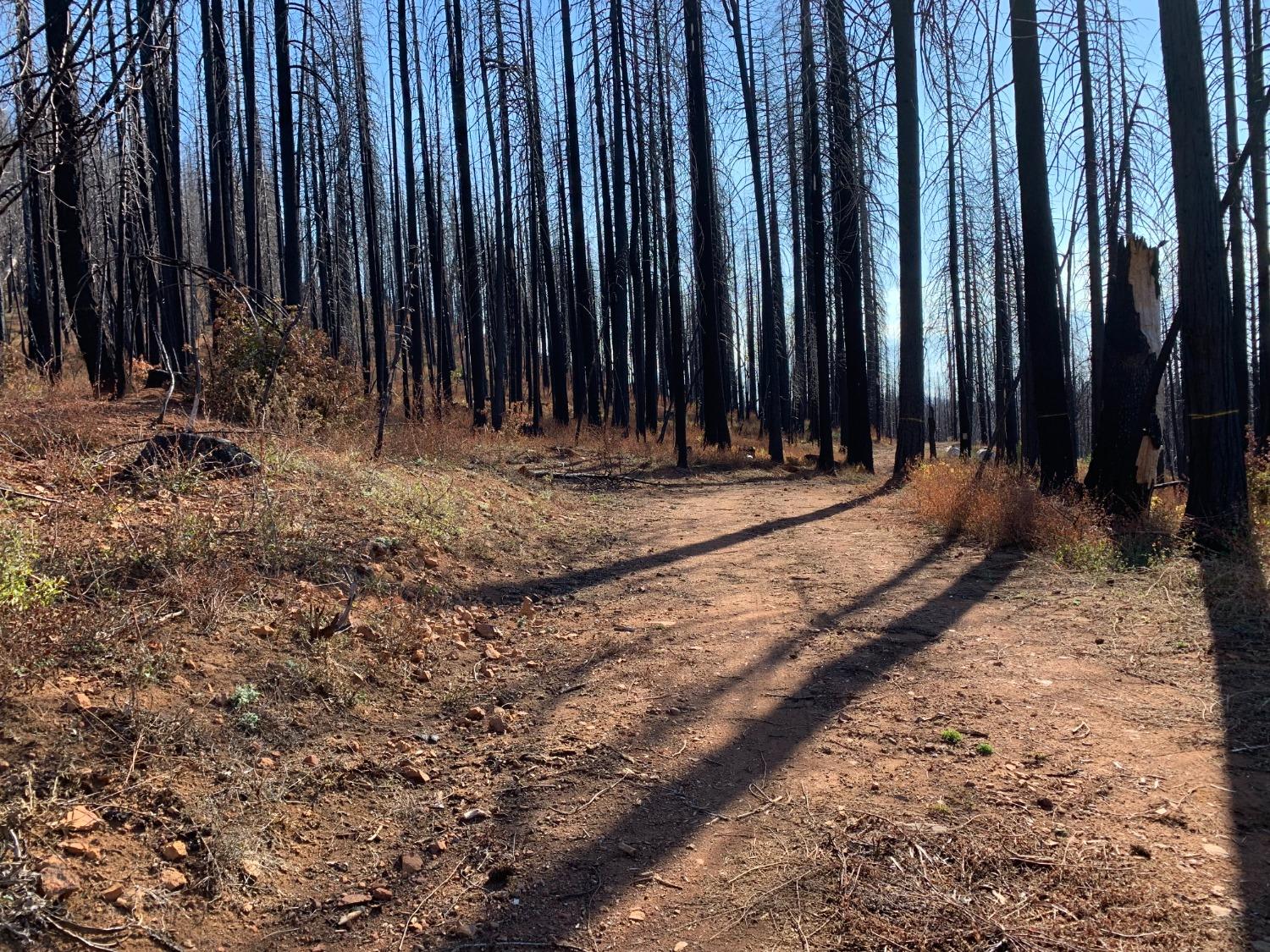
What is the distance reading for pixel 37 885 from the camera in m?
2.21

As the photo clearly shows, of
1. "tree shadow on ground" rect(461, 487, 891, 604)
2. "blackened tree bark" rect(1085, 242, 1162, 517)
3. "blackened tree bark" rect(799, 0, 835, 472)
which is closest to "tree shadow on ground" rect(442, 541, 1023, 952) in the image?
"tree shadow on ground" rect(461, 487, 891, 604)

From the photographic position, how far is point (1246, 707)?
138 inches

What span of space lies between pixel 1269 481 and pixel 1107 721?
6.54 m

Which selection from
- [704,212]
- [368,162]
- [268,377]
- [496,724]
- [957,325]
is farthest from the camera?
[957,325]

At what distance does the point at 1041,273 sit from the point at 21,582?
31.3 feet

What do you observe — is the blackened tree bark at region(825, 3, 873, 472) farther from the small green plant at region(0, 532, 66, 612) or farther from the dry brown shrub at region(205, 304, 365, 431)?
the small green plant at region(0, 532, 66, 612)

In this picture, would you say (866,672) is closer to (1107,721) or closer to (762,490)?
(1107,721)

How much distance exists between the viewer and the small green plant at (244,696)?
3303mm

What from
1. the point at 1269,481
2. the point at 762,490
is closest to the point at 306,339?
the point at 762,490

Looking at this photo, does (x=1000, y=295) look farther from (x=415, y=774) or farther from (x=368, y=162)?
(x=415, y=774)

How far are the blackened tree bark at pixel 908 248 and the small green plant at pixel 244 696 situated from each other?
11.1 m

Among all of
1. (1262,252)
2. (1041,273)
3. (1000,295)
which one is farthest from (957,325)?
(1041,273)

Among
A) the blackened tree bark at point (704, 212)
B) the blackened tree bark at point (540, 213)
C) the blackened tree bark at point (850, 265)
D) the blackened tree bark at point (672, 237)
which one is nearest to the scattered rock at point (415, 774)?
the blackened tree bark at point (850, 265)

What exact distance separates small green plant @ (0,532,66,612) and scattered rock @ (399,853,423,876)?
190cm
